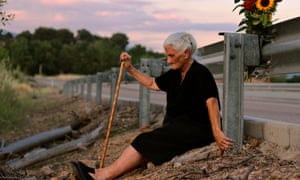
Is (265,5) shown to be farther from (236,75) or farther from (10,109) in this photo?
(10,109)

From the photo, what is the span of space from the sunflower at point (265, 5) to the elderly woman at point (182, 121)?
671 mm

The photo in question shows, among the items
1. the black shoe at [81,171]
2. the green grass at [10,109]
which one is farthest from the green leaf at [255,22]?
the green grass at [10,109]

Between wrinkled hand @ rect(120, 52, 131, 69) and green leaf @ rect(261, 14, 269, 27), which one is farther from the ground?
green leaf @ rect(261, 14, 269, 27)

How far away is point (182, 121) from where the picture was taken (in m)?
5.62

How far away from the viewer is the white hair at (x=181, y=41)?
564 centimetres

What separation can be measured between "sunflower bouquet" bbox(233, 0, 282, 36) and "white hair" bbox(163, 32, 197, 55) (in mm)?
522

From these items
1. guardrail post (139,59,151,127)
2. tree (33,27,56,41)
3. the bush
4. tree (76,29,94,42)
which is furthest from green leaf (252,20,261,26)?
tree (76,29,94,42)

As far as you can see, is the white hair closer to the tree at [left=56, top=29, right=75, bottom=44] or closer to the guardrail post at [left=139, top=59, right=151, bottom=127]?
the guardrail post at [left=139, top=59, right=151, bottom=127]

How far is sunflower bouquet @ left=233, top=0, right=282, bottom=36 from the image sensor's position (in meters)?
5.50

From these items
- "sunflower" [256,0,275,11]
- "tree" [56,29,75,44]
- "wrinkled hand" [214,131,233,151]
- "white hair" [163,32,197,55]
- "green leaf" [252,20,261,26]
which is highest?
"tree" [56,29,75,44]

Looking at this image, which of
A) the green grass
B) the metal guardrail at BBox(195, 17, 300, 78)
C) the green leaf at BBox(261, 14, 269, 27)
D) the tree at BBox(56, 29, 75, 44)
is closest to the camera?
the metal guardrail at BBox(195, 17, 300, 78)

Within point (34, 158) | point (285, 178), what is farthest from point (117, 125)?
point (285, 178)

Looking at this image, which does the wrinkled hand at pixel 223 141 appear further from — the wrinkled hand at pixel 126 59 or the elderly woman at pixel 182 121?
the wrinkled hand at pixel 126 59

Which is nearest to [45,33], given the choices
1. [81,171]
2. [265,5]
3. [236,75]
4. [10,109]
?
[10,109]
